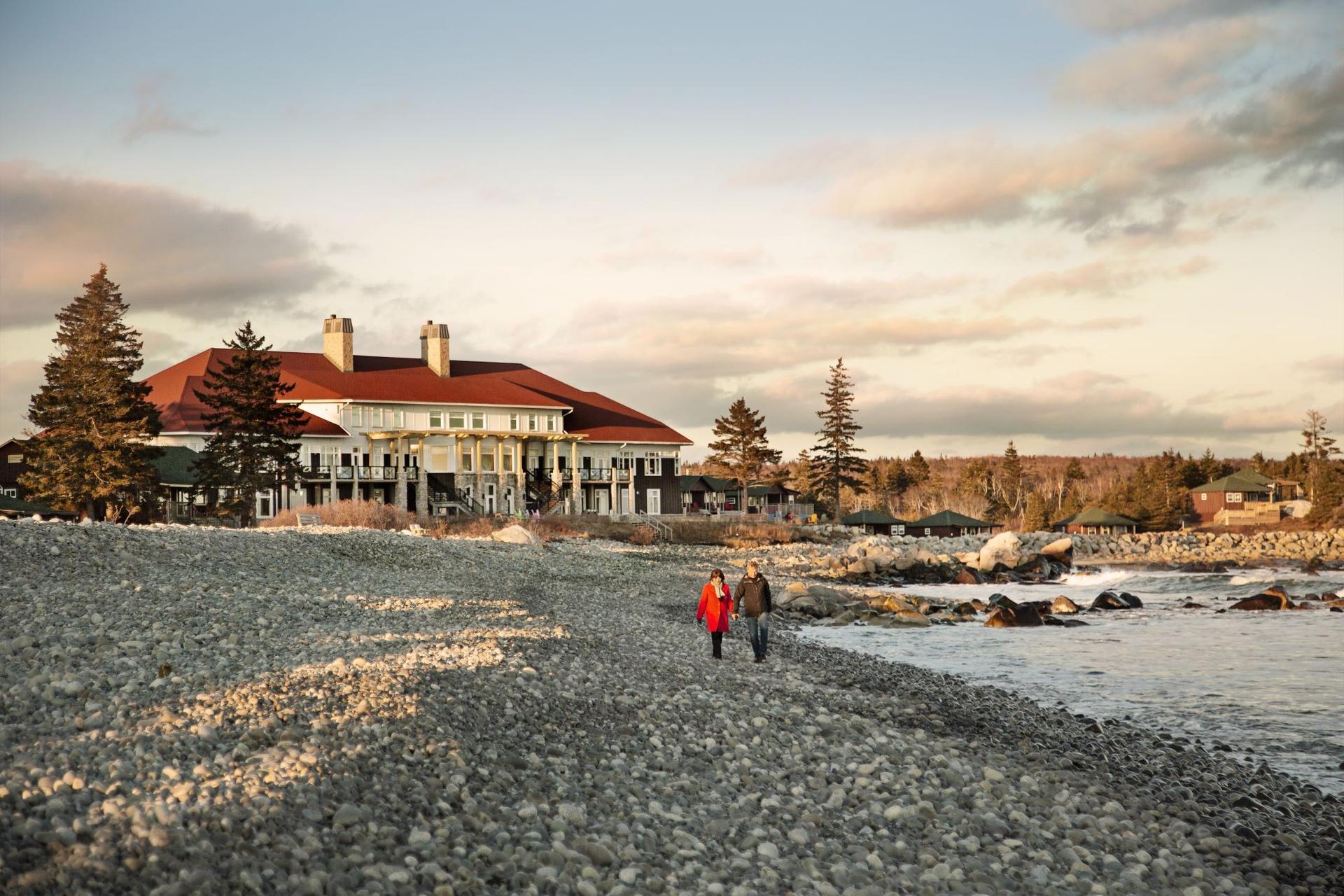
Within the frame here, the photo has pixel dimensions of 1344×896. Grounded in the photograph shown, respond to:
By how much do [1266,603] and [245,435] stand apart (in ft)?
128

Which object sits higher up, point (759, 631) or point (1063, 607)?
point (759, 631)

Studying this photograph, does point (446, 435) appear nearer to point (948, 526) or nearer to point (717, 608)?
point (948, 526)

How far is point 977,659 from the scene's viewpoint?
2180 centimetres

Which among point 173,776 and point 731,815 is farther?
point 731,815

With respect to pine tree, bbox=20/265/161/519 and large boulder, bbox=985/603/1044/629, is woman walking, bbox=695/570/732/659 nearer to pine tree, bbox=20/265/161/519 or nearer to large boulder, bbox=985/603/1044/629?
large boulder, bbox=985/603/1044/629

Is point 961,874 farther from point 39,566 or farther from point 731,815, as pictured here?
point 39,566

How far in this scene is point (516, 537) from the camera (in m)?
42.5

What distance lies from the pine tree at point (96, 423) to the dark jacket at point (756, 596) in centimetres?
3298

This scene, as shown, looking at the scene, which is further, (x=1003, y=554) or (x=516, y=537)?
(x=1003, y=554)

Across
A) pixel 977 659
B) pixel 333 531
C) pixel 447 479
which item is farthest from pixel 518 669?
pixel 447 479

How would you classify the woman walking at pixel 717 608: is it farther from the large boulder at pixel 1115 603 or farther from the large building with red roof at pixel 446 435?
the large building with red roof at pixel 446 435

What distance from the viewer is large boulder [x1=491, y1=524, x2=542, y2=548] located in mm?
42103

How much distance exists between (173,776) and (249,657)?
535cm

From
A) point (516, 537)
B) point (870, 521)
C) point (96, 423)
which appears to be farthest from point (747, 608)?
point (870, 521)
